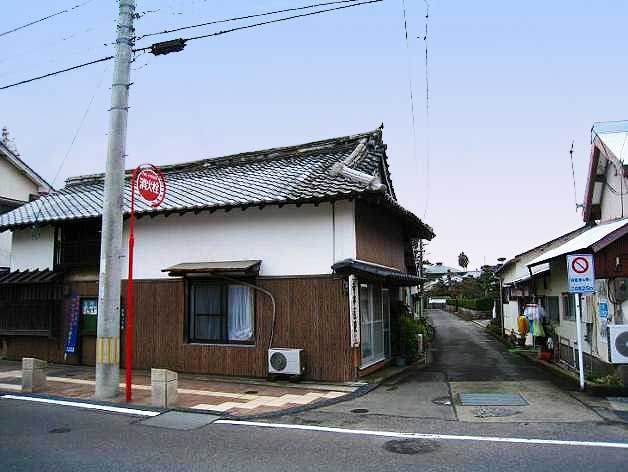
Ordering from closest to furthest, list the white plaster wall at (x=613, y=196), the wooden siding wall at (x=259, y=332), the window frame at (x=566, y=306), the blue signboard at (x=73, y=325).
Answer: the wooden siding wall at (x=259, y=332) → the white plaster wall at (x=613, y=196) → the window frame at (x=566, y=306) → the blue signboard at (x=73, y=325)

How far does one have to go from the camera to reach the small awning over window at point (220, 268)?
12594mm

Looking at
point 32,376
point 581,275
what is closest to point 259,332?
point 32,376

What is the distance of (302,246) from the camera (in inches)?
500

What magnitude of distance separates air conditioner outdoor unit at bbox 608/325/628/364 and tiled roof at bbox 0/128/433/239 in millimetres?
5606

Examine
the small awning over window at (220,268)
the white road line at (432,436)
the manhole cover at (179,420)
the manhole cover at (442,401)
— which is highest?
the small awning over window at (220,268)

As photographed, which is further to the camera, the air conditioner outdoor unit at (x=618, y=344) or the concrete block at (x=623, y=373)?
the concrete block at (x=623, y=373)

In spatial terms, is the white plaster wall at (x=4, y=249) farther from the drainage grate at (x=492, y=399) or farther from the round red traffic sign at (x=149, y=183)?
the drainage grate at (x=492, y=399)

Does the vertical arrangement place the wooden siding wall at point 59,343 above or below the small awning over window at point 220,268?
below

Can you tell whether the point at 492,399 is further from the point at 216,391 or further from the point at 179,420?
the point at 179,420

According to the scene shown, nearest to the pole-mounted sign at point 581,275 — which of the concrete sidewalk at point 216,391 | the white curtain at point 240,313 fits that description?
the concrete sidewalk at point 216,391

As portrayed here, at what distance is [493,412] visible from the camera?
900 centimetres

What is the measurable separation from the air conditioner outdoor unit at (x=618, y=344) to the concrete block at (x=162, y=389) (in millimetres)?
8740

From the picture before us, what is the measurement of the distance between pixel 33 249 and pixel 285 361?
392 inches

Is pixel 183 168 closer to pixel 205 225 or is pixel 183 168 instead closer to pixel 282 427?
pixel 205 225
